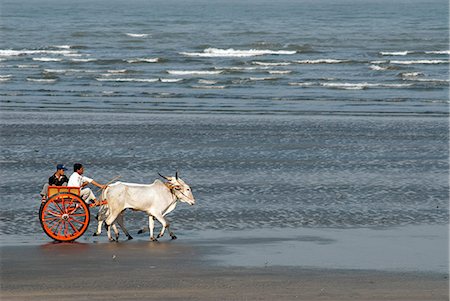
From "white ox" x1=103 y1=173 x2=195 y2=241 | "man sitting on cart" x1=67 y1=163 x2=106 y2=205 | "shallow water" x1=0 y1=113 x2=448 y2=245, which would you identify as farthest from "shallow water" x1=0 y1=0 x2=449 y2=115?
"white ox" x1=103 y1=173 x2=195 y2=241

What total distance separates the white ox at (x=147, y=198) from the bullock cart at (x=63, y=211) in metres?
0.29

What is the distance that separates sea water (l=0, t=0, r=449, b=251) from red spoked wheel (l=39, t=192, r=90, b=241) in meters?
0.33

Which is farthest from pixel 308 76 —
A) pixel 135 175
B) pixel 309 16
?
pixel 309 16

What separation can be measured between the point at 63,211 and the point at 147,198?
1.08 metres

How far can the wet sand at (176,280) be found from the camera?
1180 centimetres

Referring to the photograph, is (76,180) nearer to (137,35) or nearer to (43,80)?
(43,80)

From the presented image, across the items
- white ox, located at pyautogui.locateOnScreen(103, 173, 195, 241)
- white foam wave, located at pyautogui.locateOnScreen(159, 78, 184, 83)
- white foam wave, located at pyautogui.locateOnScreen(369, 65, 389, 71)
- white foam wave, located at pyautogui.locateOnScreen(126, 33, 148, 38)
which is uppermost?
white ox, located at pyautogui.locateOnScreen(103, 173, 195, 241)

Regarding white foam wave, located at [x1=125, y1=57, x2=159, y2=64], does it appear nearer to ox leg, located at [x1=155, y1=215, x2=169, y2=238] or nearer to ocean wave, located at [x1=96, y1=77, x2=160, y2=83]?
ocean wave, located at [x1=96, y1=77, x2=160, y2=83]

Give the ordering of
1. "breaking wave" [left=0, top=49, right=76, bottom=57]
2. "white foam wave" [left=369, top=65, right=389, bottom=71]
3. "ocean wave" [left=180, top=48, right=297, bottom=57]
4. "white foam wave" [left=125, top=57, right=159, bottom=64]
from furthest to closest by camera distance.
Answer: "ocean wave" [left=180, top=48, right=297, bottom=57]
"breaking wave" [left=0, top=49, right=76, bottom=57]
"white foam wave" [left=125, top=57, right=159, bottom=64]
"white foam wave" [left=369, top=65, right=389, bottom=71]

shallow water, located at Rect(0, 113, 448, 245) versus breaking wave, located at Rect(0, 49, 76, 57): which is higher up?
shallow water, located at Rect(0, 113, 448, 245)

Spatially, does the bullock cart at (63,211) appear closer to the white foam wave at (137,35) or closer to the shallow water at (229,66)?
the shallow water at (229,66)

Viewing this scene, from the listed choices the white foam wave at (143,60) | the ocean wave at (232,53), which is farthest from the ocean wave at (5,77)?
the ocean wave at (232,53)

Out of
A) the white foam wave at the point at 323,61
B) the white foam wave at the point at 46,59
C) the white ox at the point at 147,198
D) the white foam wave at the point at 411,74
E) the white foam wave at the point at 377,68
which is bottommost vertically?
the white foam wave at the point at 46,59

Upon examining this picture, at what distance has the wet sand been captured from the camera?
11805 mm
